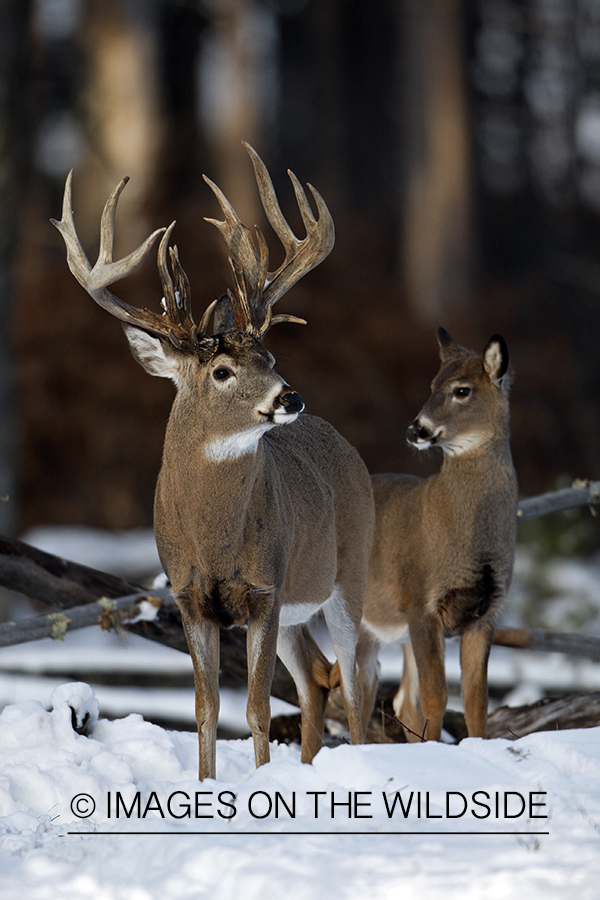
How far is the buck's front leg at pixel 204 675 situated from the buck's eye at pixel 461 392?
1826 millimetres

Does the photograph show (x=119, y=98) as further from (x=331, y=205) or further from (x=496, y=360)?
(x=496, y=360)

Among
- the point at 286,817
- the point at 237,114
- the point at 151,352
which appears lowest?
the point at 286,817

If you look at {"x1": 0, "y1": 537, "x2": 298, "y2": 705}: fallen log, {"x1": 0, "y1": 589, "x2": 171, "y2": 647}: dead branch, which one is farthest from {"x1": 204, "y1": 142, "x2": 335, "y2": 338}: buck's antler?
{"x1": 0, "y1": 537, "x2": 298, "y2": 705}: fallen log

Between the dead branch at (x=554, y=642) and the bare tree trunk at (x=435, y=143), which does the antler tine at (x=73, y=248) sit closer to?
the dead branch at (x=554, y=642)

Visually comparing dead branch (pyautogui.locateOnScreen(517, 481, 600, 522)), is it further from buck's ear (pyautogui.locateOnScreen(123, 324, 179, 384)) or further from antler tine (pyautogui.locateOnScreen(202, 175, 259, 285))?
buck's ear (pyautogui.locateOnScreen(123, 324, 179, 384))

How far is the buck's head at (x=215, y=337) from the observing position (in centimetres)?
468

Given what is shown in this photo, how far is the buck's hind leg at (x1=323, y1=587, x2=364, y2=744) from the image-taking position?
5.59 metres

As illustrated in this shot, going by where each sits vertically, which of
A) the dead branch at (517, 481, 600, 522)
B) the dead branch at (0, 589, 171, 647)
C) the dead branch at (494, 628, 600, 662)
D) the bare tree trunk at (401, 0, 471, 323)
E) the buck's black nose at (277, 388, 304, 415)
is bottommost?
the dead branch at (494, 628, 600, 662)

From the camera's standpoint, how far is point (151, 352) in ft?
16.1

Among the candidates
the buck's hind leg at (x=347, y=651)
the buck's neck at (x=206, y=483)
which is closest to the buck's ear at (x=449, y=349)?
the buck's hind leg at (x=347, y=651)

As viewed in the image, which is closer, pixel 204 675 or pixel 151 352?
pixel 204 675

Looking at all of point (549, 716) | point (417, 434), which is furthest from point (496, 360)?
point (549, 716)

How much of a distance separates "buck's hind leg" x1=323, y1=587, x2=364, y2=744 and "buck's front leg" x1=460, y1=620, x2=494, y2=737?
0.51 m

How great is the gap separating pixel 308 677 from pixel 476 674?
809 mm
